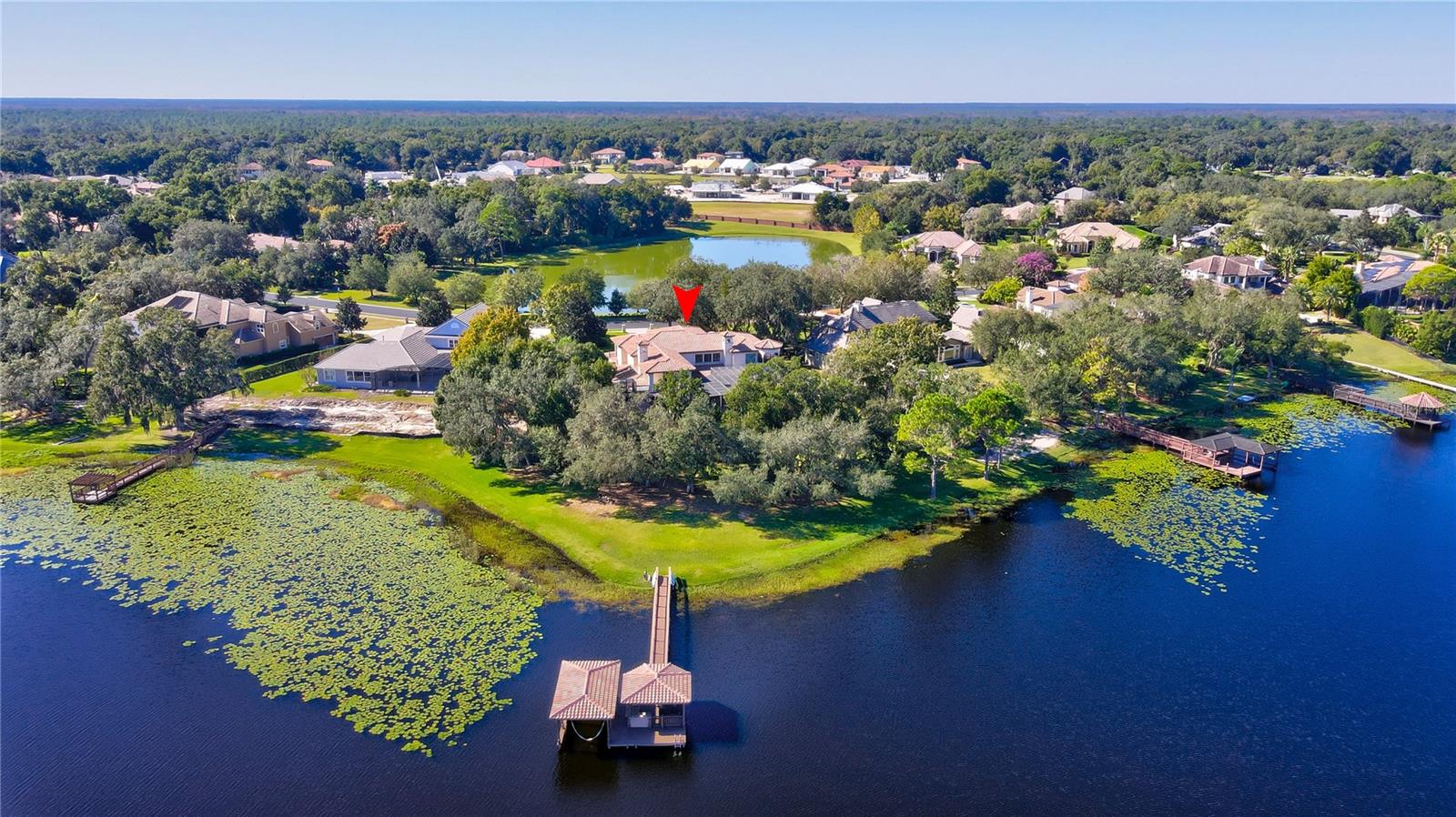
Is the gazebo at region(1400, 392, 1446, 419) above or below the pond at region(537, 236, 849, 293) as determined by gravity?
below

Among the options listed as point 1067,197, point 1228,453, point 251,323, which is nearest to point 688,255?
point 251,323

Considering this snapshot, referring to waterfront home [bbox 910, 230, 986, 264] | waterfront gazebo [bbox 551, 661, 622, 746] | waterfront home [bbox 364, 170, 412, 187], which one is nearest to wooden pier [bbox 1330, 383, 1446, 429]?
waterfront home [bbox 910, 230, 986, 264]

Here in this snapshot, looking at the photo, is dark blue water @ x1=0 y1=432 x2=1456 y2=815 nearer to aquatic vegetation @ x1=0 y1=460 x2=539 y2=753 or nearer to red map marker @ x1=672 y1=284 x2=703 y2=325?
aquatic vegetation @ x1=0 y1=460 x2=539 y2=753

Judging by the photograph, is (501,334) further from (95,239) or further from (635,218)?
(635,218)

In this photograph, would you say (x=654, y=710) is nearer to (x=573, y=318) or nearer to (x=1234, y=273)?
(x=573, y=318)

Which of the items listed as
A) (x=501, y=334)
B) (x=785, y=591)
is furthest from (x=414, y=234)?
(x=785, y=591)

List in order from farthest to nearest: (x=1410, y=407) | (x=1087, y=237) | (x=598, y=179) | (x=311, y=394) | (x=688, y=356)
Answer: (x=598, y=179) < (x=1087, y=237) < (x=311, y=394) < (x=688, y=356) < (x=1410, y=407)
